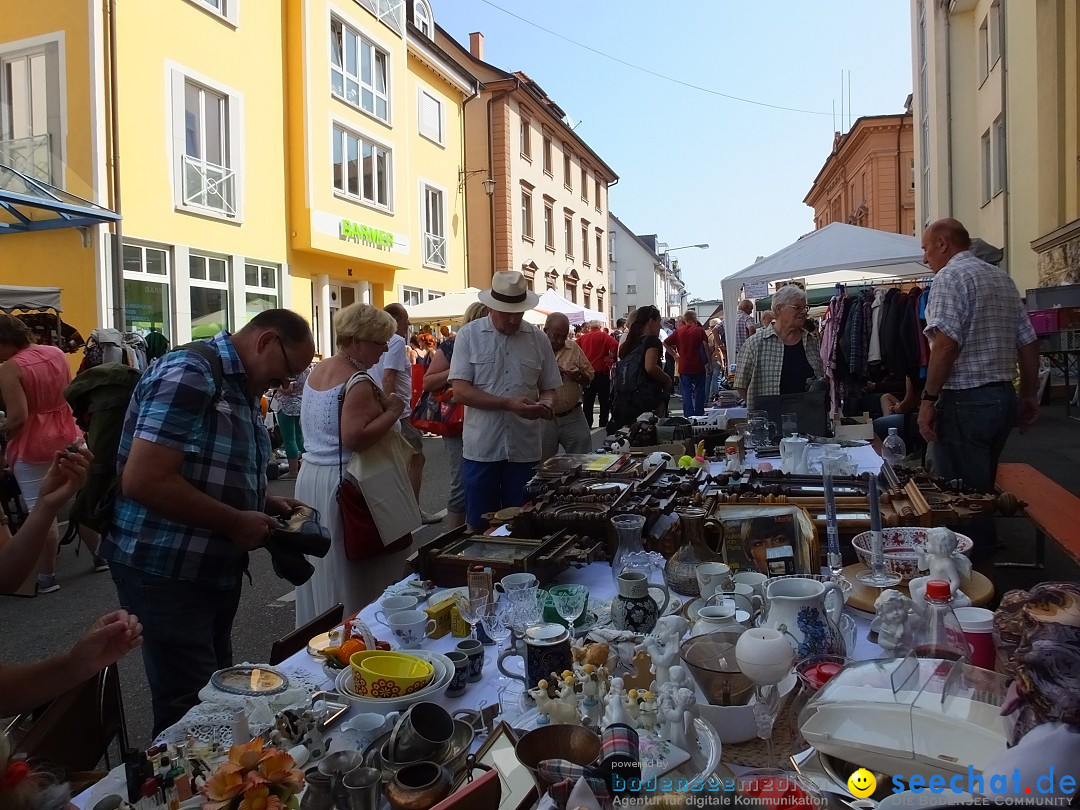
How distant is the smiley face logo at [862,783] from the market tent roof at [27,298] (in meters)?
9.21

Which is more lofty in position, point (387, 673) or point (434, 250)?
point (434, 250)

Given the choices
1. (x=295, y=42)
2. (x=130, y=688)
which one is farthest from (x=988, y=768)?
(x=295, y=42)

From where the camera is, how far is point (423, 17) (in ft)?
68.3

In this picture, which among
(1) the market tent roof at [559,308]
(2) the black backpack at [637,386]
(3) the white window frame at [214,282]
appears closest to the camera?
(2) the black backpack at [637,386]

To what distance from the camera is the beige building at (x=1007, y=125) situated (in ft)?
35.9

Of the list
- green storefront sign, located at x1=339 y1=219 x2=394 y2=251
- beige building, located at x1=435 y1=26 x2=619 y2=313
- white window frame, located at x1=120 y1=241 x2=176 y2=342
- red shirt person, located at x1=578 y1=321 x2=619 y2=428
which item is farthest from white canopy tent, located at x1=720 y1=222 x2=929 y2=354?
beige building, located at x1=435 y1=26 x2=619 y2=313

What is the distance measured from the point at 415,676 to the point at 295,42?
15.4 meters

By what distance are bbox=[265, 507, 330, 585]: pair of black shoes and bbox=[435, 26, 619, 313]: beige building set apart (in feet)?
64.6

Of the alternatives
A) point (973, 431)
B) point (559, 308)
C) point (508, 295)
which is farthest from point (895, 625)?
point (559, 308)

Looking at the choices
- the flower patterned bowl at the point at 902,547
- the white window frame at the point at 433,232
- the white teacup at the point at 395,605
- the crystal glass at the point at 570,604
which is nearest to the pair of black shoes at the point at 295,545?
the white teacup at the point at 395,605

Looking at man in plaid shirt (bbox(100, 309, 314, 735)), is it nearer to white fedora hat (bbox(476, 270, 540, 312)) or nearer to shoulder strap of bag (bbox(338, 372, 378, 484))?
shoulder strap of bag (bbox(338, 372, 378, 484))

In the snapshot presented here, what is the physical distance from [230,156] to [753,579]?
13358 millimetres

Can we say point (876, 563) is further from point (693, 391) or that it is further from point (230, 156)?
point (230, 156)

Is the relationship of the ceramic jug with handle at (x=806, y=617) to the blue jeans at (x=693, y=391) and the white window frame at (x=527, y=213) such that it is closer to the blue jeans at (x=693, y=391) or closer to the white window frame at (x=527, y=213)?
the blue jeans at (x=693, y=391)
